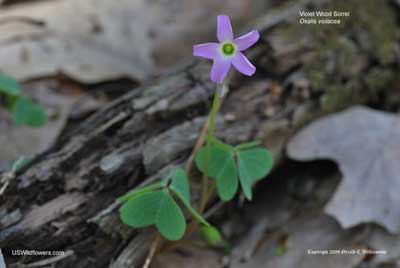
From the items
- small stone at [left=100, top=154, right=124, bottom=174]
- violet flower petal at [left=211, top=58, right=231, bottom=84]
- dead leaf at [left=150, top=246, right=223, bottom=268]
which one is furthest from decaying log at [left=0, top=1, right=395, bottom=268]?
violet flower petal at [left=211, top=58, right=231, bottom=84]

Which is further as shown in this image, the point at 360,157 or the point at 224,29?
the point at 360,157

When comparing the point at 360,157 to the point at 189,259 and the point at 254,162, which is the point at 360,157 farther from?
the point at 189,259

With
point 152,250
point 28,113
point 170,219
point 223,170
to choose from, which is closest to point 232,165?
point 223,170

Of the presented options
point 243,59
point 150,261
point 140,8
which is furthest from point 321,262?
point 140,8

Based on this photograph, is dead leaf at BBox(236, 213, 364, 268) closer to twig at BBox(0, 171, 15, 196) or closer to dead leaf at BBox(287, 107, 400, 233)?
dead leaf at BBox(287, 107, 400, 233)

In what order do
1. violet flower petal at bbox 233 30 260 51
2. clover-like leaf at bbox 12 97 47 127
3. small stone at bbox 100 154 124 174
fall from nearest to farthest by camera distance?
violet flower petal at bbox 233 30 260 51 < small stone at bbox 100 154 124 174 < clover-like leaf at bbox 12 97 47 127
